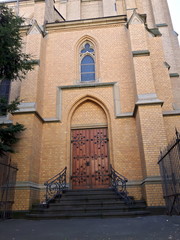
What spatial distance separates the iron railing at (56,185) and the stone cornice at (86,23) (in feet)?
28.5

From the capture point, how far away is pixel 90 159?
10.2 meters

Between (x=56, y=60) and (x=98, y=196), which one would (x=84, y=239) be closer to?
(x=98, y=196)

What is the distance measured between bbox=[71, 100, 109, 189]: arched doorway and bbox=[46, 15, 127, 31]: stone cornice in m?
5.09

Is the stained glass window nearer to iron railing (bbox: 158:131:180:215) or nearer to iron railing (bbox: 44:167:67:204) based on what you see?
iron railing (bbox: 44:167:67:204)

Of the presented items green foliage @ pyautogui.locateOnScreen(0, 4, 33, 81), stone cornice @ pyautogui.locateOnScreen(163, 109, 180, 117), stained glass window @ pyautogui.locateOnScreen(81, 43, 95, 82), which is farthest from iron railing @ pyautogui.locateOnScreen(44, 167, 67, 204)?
stone cornice @ pyautogui.locateOnScreen(163, 109, 180, 117)

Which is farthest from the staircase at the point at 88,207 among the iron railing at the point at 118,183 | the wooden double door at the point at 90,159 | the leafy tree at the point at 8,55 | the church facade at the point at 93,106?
the leafy tree at the point at 8,55

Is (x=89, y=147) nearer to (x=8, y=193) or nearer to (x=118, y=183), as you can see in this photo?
(x=118, y=183)

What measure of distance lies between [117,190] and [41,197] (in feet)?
11.2

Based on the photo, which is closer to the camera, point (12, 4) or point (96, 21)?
point (96, 21)

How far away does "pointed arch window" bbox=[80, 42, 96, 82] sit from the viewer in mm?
12000

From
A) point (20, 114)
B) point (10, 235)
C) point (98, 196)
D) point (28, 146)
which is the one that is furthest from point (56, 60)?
point (10, 235)

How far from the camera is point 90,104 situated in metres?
11.3

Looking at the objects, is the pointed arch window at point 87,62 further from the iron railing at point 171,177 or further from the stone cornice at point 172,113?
the iron railing at point 171,177

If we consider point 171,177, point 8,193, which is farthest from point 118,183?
point 8,193
